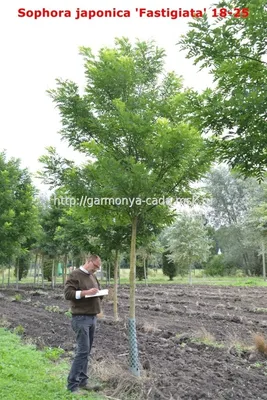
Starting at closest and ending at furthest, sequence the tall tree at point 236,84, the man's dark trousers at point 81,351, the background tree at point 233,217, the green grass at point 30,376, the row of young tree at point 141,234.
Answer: the tall tree at point 236,84, the green grass at point 30,376, the man's dark trousers at point 81,351, the row of young tree at point 141,234, the background tree at point 233,217

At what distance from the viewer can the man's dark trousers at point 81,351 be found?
510 centimetres

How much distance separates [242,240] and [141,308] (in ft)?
89.1

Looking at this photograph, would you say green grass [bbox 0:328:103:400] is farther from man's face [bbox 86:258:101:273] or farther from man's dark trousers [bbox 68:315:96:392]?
man's face [bbox 86:258:101:273]

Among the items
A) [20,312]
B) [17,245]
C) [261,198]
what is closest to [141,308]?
[20,312]

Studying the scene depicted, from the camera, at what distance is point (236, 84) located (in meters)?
3.77

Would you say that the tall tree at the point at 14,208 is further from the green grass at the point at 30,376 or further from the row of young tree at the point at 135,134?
the row of young tree at the point at 135,134

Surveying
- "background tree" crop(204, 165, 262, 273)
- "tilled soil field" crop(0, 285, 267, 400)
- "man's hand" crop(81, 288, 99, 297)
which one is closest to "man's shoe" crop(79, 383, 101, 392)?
"tilled soil field" crop(0, 285, 267, 400)

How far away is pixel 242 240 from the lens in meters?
39.6

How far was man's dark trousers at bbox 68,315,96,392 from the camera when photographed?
5.10m

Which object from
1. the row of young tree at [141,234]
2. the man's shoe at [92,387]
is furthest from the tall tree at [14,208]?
the man's shoe at [92,387]

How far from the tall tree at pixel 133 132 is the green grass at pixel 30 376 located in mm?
1104

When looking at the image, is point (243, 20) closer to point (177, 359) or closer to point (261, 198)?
point (177, 359)

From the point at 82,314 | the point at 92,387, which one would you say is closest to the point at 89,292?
the point at 82,314

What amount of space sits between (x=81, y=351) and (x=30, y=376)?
916 millimetres
